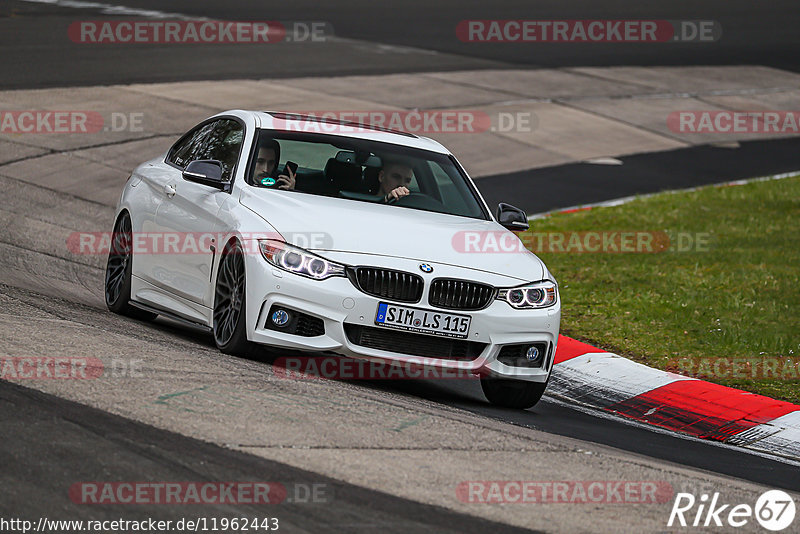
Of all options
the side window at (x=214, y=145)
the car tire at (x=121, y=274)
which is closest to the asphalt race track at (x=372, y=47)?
the car tire at (x=121, y=274)

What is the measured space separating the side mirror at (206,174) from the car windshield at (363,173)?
21 centimetres

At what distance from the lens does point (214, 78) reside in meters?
23.1

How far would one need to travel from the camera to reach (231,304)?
26.4 feet

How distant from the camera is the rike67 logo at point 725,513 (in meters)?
5.58

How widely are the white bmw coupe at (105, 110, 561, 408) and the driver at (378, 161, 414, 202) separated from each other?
0.03 ft

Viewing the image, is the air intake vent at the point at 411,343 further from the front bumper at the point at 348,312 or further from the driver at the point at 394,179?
the driver at the point at 394,179

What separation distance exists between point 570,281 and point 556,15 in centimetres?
2414

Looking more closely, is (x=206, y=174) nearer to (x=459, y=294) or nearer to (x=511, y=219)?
(x=459, y=294)

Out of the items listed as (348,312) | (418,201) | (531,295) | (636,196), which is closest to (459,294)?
(531,295)

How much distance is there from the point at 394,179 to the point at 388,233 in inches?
43.6

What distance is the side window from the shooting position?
358 inches

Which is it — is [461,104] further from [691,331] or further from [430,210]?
[430,210]

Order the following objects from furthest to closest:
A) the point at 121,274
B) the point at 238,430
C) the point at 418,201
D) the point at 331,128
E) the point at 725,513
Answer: the point at 121,274, the point at 331,128, the point at 418,201, the point at 238,430, the point at 725,513

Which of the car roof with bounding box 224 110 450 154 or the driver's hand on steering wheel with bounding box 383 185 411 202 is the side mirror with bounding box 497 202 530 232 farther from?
the car roof with bounding box 224 110 450 154
